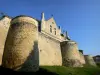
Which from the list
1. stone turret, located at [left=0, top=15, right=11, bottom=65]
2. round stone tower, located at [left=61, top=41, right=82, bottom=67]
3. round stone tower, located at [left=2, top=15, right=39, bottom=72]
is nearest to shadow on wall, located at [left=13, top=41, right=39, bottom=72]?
round stone tower, located at [left=2, top=15, right=39, bottom=72]

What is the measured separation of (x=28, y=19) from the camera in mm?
18984

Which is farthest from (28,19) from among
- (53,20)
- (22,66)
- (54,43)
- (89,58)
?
(89,58)

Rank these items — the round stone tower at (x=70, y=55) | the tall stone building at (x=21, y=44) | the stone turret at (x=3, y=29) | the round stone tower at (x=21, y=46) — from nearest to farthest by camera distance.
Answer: the round stone tower at (x=21, y=46), the tall stone building at (x=21, y=44), the stone turret at (x=3, y=29), the round stone tower at (x=70, y=55)

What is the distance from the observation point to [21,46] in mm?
17406

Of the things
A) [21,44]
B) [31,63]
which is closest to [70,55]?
[31,63]

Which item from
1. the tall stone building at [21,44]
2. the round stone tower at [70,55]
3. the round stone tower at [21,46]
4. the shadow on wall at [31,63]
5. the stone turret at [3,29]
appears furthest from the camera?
the round stone tower at [70,55]

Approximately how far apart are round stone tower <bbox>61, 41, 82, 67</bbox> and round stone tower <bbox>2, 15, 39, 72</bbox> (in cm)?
1073

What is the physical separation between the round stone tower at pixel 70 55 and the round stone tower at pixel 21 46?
1073 cm

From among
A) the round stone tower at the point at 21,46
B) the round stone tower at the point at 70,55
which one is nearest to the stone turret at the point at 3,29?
the round stone tower at the point at 21,46

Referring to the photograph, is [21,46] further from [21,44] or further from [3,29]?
[3,29]

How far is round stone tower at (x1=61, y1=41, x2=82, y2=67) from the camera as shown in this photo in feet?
91.5

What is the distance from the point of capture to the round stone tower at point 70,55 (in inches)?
1097

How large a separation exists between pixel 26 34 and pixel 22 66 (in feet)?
11.5

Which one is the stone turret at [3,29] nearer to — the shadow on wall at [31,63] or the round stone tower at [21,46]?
the round stone tower at [21,46]
